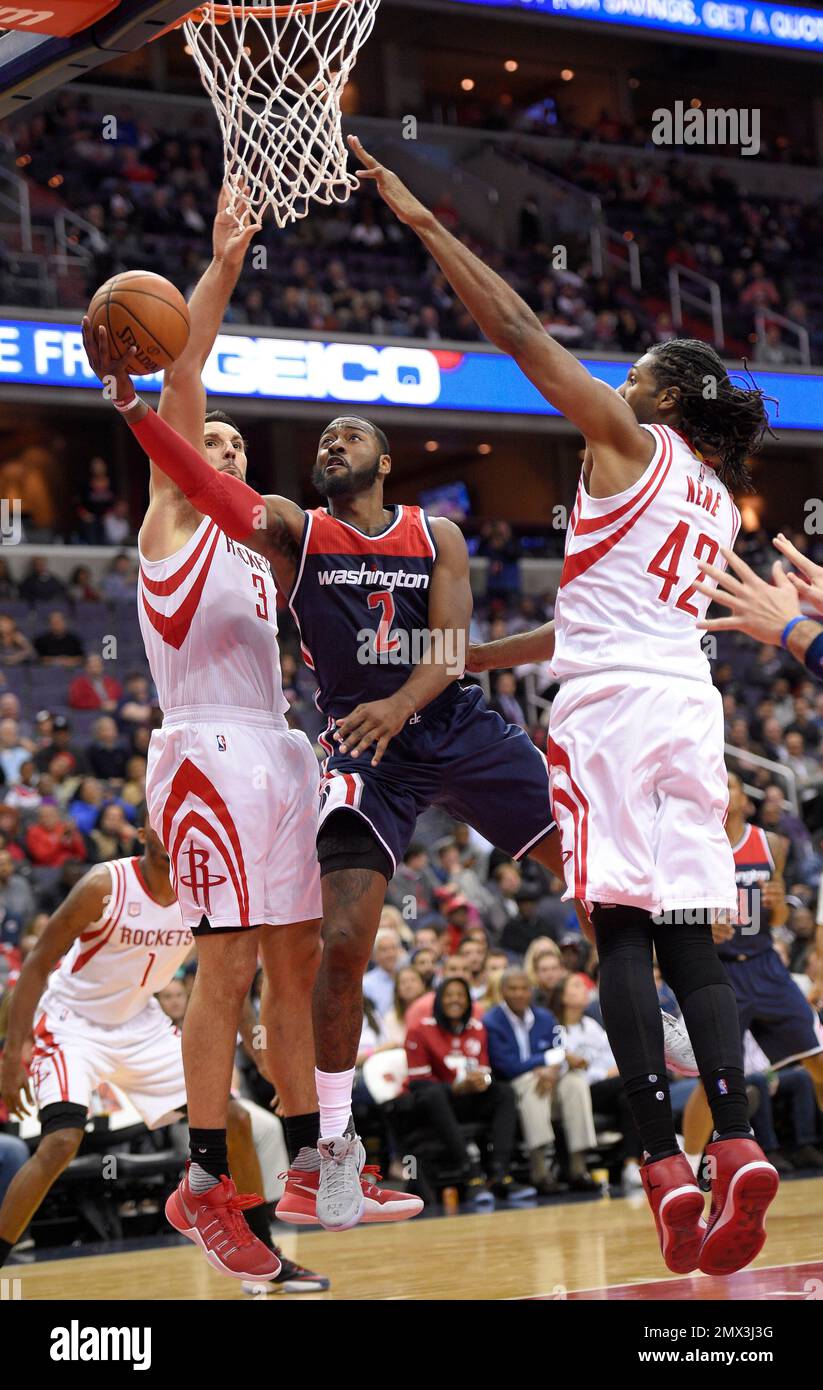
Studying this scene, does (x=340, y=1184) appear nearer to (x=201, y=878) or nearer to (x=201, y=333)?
(x=201, y=878)

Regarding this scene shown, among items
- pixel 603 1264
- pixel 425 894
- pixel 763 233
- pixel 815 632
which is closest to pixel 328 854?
pixel 815 632

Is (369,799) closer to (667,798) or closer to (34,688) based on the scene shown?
(667,798)

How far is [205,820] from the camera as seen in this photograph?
5371 millimetres

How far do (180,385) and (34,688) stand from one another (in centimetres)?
1046

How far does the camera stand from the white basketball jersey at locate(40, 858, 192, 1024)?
756 centimetres

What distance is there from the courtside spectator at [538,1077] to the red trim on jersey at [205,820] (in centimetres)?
565

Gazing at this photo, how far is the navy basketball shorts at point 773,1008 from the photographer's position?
358 inches

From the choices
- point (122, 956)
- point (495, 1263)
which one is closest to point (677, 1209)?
point (495, 1263)

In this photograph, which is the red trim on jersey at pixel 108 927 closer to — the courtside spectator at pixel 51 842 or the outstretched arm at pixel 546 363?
the outstretched arm at pixel 546 363

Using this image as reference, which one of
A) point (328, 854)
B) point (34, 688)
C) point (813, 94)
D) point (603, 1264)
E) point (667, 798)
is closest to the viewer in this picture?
point (667, 798)

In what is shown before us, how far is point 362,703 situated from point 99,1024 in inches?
139

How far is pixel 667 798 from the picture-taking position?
15.0ft
